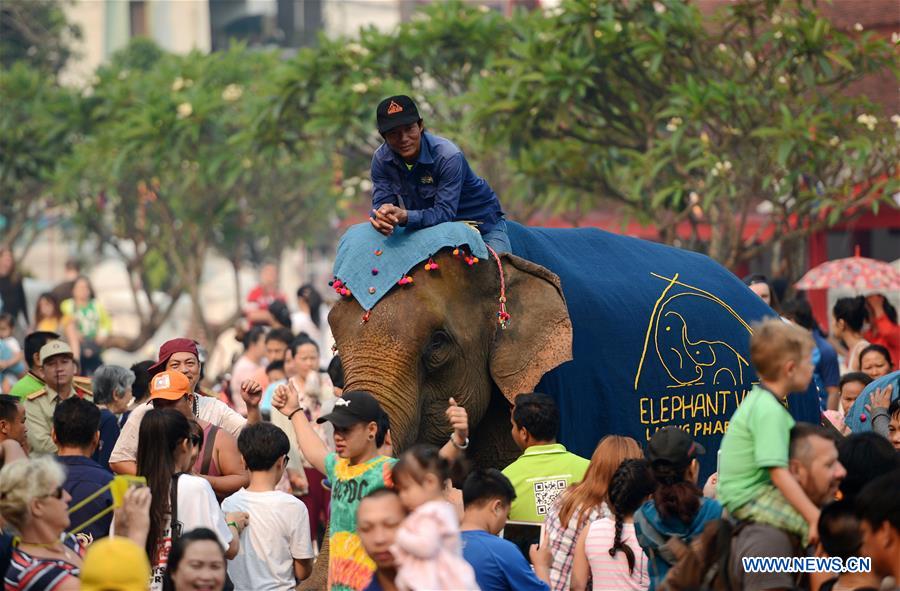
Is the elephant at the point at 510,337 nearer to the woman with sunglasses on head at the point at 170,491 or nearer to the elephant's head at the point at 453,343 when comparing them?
the elephant's head at the point at 453,343

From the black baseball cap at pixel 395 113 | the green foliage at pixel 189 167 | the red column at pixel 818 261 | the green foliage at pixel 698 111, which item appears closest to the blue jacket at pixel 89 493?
the black baseball cap at pixel 395 113

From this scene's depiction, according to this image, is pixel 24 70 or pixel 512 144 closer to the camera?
pixel 512 144

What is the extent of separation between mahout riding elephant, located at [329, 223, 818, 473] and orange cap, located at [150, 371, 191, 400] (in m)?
0.85

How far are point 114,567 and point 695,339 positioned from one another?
553cm

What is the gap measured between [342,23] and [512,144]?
50.4 meters

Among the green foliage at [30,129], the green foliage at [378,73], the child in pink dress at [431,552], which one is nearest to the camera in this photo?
the child in pink dress at [431,552]

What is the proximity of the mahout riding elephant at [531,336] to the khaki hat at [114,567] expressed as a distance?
9.65 feet

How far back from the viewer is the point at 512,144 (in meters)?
19.5

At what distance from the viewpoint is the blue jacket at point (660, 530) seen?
6.82m

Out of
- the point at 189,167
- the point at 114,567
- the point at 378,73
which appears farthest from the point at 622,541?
the point at 189,167

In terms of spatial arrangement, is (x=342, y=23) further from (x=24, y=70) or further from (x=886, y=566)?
(x=886, y=566)

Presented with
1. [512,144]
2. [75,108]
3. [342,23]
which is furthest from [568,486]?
[342,23]

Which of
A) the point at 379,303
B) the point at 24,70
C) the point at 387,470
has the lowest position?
the point at 387,470

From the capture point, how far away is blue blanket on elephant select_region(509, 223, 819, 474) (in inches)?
390
